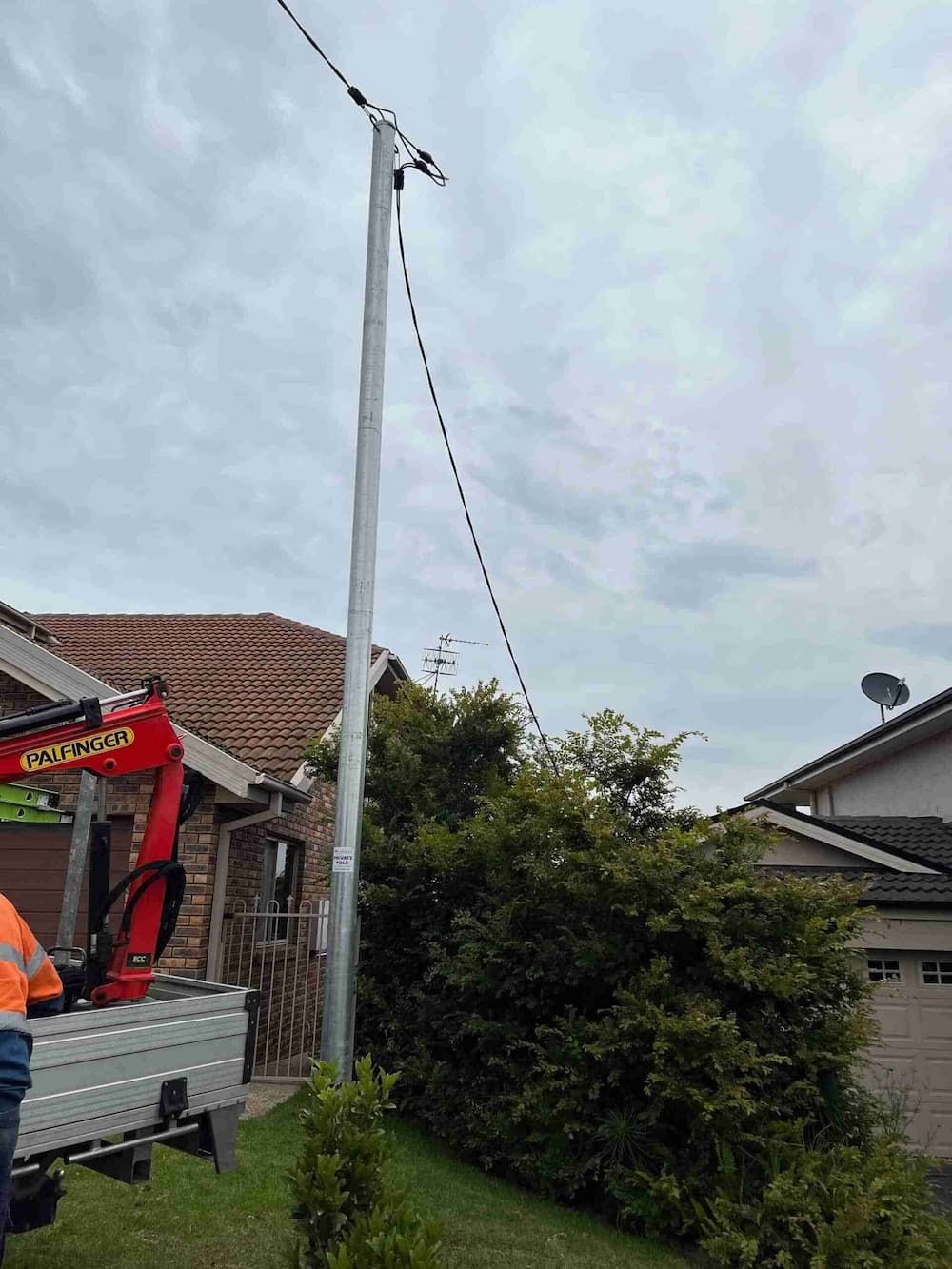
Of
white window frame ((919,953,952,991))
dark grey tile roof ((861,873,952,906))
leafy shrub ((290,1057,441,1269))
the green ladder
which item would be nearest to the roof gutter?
the green ladder

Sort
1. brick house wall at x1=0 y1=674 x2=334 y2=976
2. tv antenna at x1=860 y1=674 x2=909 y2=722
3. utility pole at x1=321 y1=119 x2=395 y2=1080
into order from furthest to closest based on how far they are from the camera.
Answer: tv antenna at x1=860 y1=674 x2=909 y2=722, brick house wall at x1=0 y1=674 x2=334 y2=976, utility pole at x1=321 y1=119 x2=395 y2=1080

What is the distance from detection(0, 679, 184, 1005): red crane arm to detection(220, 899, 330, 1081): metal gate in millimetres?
4351

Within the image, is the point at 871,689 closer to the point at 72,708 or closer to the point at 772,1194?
the point at 772,1194

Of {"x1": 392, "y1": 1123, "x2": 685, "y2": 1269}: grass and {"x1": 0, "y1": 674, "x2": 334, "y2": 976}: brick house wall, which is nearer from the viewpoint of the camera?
{"x1": 392, "y1": 1123, "x2": 685, "y2": 1269}: grass

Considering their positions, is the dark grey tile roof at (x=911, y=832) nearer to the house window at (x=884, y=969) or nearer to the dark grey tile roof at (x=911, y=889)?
the dark grey tile roof at (x=911, y=889)

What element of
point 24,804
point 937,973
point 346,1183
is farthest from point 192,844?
point 937,973

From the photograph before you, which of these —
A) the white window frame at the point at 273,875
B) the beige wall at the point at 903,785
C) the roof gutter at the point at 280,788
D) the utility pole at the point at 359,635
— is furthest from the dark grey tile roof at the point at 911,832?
the utility pole at the point at 359,635

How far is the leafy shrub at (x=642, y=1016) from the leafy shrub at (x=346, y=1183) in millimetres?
3199

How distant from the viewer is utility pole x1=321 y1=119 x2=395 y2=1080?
612 cm

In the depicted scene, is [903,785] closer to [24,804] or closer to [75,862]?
[75,862]

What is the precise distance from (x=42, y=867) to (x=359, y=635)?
5.41m

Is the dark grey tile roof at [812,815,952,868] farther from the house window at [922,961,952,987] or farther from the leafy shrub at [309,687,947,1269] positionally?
the leafy shrub at [309,687,947,1269]

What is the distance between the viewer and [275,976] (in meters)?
11.2

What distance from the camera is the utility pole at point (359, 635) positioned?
612cm
